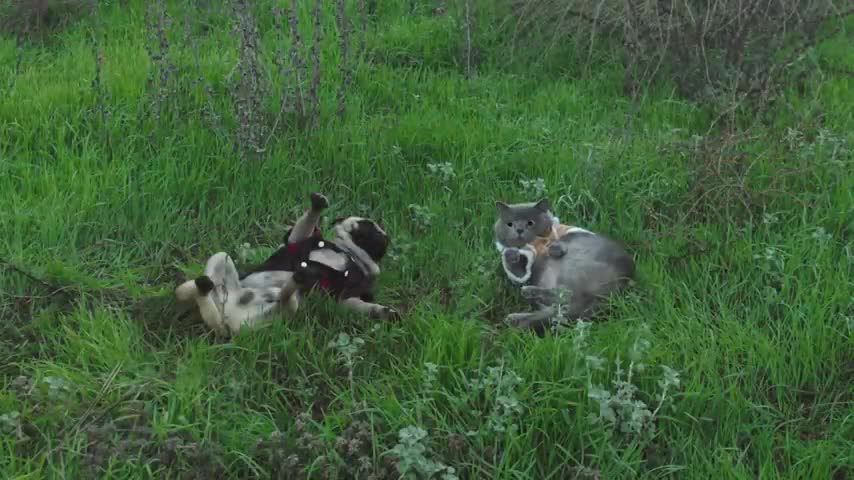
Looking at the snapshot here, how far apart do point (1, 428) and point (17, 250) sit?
47.3 inches

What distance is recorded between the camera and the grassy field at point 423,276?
3025 millimetres

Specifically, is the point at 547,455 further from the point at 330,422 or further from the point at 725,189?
the point at 725,189

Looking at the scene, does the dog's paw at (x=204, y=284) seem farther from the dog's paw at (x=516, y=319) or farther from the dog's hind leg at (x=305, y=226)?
the dog's paw at (x=516, y=319)

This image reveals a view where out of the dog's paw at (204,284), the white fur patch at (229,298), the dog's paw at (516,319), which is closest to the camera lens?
the dog's paw at (204,284)

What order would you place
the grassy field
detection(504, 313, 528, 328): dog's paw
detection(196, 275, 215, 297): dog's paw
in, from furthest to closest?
detection(504, 313, 528, 328): dog's paw
detection(196, 275, 215, 297): dog's paw
the grassy field

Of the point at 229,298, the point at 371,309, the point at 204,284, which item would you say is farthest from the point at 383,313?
the point at 204,284

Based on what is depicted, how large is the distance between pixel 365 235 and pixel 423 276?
321 millimetres

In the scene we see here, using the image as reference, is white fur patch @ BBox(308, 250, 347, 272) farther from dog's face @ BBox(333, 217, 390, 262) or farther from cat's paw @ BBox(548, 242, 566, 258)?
cat's paw @ BBox(548, 242, 566, 258)

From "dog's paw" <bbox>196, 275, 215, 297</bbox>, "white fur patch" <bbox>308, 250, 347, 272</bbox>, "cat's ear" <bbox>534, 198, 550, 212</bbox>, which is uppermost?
"dog's paw" <bbox>196, 275, 215, 297</bbox>

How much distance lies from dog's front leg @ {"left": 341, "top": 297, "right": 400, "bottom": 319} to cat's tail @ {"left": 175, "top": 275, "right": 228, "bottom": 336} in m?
0.48

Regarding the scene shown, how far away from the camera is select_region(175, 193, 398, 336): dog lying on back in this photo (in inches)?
137

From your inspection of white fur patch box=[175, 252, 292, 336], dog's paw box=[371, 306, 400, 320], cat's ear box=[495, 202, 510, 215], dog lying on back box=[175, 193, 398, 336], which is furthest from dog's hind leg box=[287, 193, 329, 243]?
cat's ear box=[495, 202, 510, 215]

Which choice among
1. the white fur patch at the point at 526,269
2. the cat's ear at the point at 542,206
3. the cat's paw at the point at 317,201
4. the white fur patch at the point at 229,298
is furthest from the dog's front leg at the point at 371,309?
the cat's ear at the point at 542,206

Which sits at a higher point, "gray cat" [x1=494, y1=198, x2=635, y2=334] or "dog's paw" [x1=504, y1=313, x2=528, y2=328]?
"gray cat" [x1=494, y1=198, x2=635, y2=334]
